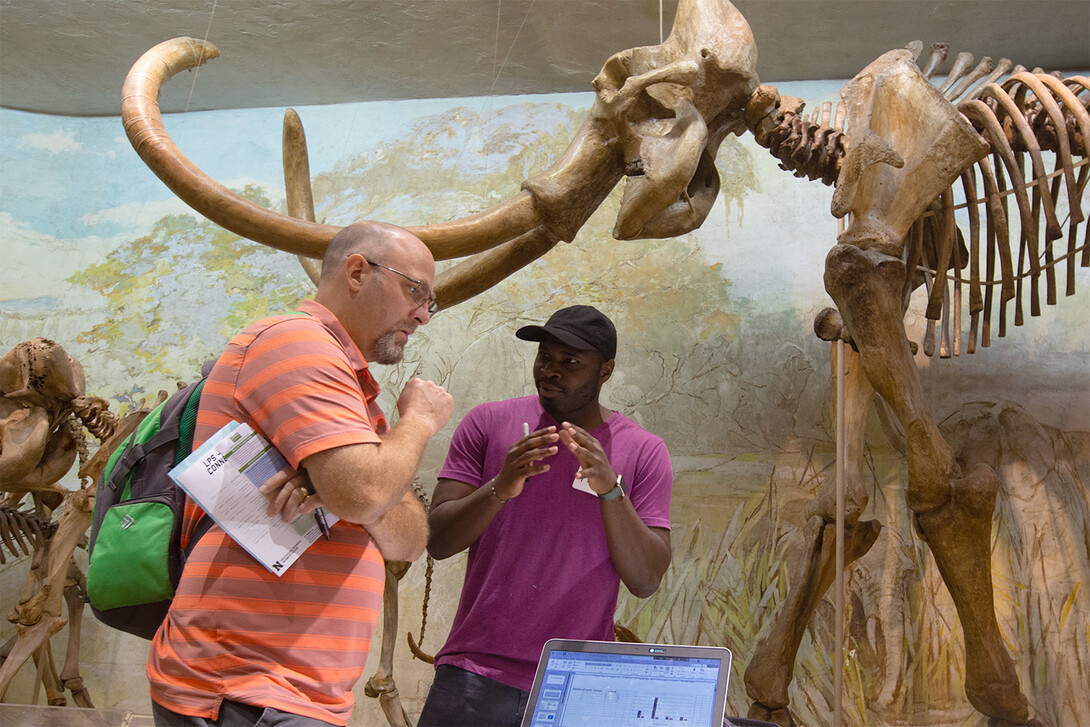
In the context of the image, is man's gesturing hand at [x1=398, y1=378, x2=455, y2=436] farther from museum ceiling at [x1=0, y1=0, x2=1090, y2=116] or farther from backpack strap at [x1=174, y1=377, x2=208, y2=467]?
museum ceiling at [x1=0, y1=0, x2=1090, y2=116]

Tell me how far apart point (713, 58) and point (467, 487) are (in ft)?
5.67

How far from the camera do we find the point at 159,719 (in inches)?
57.4

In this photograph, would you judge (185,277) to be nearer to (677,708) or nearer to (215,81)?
(215,81)

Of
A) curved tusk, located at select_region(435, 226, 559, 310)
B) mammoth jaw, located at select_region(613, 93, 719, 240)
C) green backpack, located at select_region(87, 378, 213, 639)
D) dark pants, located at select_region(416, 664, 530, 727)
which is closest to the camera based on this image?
green backpack, located at select_region(87, 378, 213, 639)

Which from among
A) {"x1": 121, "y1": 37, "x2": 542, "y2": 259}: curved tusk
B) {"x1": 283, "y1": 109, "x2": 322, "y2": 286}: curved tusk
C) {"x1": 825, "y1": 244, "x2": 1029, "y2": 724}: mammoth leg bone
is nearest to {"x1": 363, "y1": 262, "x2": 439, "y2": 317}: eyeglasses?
{"x1": 121, "y1": 37, "x2": 542, "y2": 259}: curved tusk

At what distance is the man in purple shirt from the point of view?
2.26 m

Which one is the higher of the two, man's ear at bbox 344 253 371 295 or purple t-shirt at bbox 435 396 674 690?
man's ear at bbox 344 253 371 295

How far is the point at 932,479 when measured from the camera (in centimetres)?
312

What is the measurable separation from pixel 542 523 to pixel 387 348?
0.87 meters

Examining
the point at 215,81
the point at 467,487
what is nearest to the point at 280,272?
the point at 215,81

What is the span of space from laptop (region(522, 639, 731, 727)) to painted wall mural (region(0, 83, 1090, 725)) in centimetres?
218

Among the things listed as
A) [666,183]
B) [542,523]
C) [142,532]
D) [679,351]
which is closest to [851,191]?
[666,183]

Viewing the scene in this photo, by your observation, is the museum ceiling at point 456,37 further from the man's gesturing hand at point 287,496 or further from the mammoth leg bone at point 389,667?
the man's gesturing hand at point 287,496

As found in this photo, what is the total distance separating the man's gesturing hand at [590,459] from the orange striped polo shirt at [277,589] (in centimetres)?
77
